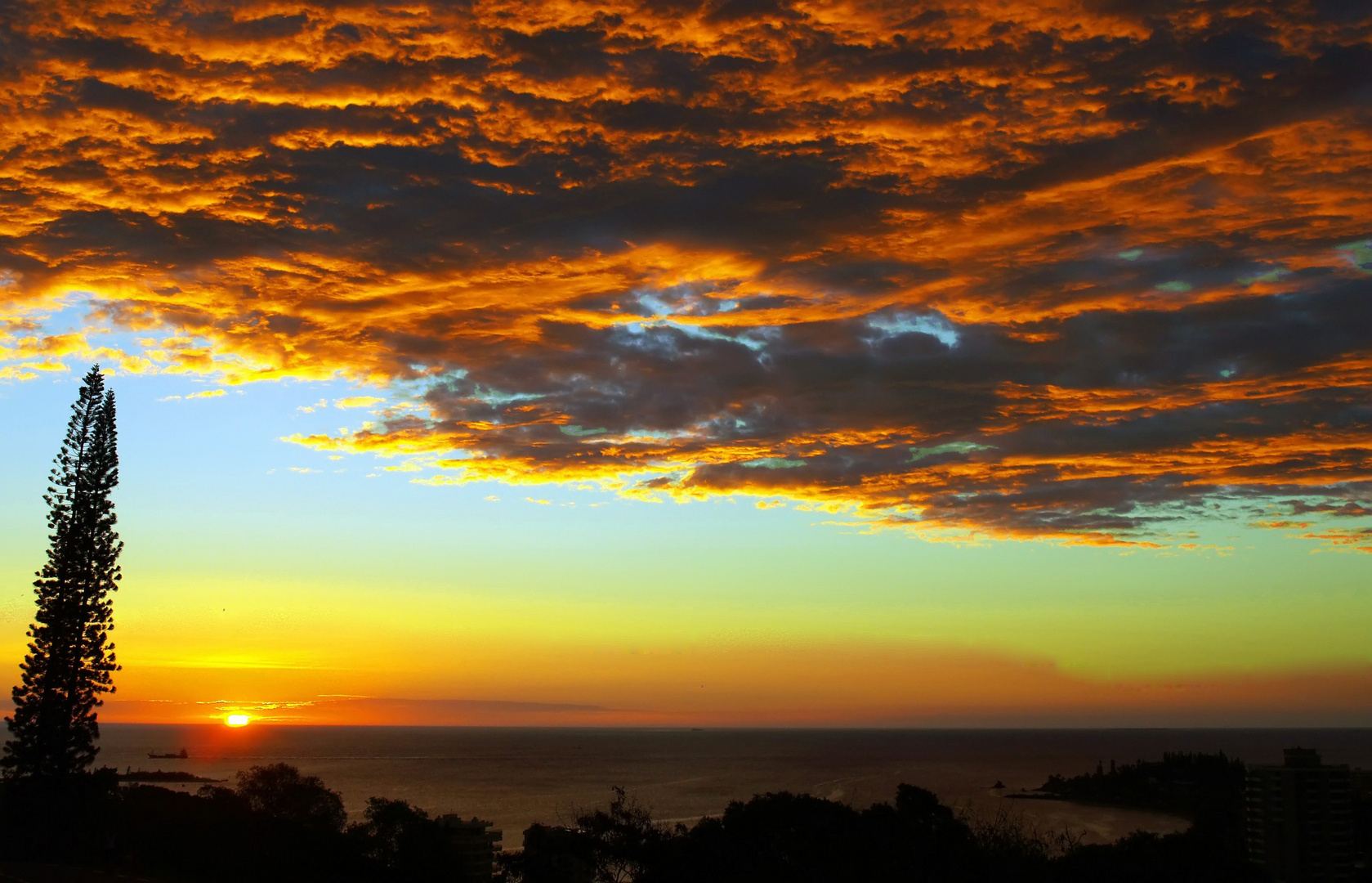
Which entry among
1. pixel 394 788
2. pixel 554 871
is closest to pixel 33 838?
pixel 554 871

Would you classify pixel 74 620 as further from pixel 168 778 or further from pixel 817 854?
pixel 168 778

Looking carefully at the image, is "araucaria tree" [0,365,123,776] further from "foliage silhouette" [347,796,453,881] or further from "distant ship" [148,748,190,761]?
"distant ship" [148,748,190,761]

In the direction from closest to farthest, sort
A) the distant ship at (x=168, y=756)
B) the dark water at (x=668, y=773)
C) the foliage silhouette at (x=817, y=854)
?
the foliage silhouette at (x=817, y=854) → the dark water at (x=668, y=773) → the distant ship at (x=168, y=756)

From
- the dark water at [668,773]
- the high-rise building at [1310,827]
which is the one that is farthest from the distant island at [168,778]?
the high-rise building at [1310,827]

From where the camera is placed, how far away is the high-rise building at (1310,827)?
25.8 m

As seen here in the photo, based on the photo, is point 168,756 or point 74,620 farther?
point 168,756

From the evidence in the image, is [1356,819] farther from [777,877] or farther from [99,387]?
[99,387]

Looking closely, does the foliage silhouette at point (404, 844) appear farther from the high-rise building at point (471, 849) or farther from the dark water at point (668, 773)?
the dark water at point (668, 773)

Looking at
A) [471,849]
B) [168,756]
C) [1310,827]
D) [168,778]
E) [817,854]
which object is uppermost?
[1310,827]

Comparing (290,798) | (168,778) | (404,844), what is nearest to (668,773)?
(168,778)

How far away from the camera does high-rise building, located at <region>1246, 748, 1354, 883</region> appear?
25766 millimetres

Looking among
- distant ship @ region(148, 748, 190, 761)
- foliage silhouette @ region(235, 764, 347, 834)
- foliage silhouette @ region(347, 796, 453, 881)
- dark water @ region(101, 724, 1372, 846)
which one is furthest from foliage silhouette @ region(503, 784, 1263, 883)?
distant ship @ region(148, 748, 190, 761)

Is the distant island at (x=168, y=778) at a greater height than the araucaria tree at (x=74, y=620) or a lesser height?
lesser

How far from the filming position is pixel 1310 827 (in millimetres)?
25906
